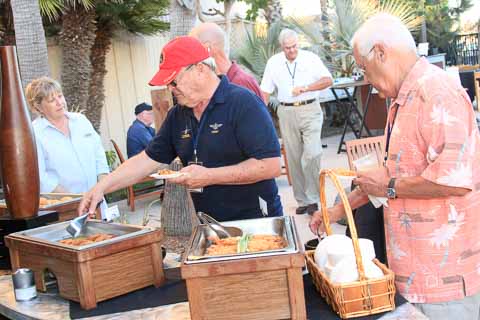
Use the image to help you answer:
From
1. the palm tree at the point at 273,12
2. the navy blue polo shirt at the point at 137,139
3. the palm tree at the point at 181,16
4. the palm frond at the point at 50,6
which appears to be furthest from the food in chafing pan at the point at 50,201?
the palm tree at the point at 273,12

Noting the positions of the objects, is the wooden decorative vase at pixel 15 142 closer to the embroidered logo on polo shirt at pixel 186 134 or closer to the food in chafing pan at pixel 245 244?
the embroidered logo on polo shirt at pixel 186 134

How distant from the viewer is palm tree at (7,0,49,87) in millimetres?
7230

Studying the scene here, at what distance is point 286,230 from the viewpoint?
2203mm

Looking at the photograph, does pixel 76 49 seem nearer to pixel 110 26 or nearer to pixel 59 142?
pixel 110 26

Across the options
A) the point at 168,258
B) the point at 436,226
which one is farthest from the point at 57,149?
the point at 436,226

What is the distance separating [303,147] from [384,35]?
204 inches

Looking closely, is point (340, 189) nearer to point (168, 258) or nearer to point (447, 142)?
point (447, 142)

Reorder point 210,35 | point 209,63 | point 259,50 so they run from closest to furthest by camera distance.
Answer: point 209,63
point 210,35
point 259,50

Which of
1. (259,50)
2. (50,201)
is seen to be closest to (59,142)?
(50,201)

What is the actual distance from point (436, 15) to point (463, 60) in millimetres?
1654

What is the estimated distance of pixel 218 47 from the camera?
433 centimetres

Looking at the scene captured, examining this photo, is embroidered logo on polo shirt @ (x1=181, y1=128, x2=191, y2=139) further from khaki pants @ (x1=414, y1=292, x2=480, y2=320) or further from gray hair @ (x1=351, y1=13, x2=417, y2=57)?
khaki pants @ (x1=414, y1=292, x2=480, y2=320)

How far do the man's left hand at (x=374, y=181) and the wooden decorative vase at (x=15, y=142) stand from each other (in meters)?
1.44

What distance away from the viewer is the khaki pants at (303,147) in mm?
7078
